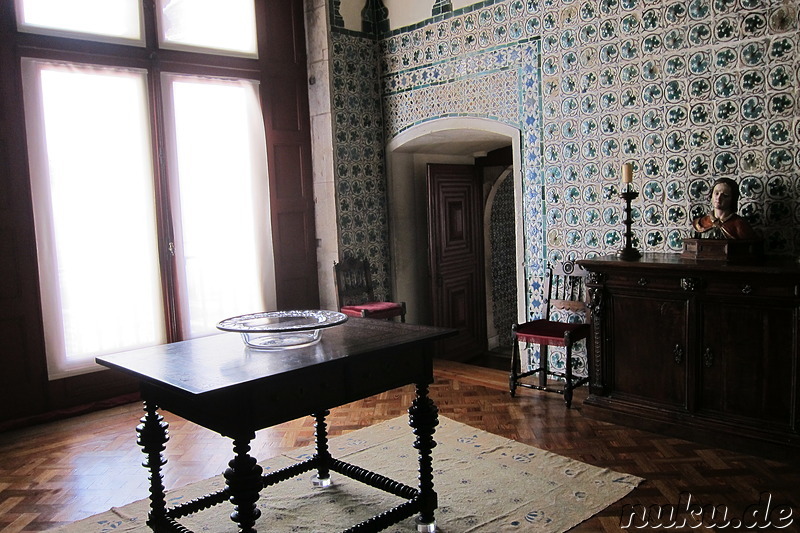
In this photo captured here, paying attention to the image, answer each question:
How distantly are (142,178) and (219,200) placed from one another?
77cm

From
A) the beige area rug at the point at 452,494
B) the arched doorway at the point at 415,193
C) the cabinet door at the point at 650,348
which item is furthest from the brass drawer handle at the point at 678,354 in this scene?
the arched doorway at the point at 415,193

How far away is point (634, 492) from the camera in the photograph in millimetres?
3846

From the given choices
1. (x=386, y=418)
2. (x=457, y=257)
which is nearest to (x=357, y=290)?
(x=457, y=257)

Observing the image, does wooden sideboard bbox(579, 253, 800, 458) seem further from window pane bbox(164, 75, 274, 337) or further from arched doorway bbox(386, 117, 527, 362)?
window pane bbox(164, 75, 274, 337)

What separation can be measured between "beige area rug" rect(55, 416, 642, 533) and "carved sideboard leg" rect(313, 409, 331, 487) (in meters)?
0.06

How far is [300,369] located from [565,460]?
7.07 feet

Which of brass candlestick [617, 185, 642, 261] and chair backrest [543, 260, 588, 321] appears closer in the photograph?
brass candlestick [617, 185, 642, 261]

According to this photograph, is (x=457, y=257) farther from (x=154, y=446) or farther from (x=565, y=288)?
(x=154, y=446)

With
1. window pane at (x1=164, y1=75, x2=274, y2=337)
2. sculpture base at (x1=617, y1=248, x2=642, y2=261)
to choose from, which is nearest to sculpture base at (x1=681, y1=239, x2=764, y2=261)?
sculpture base at (x1=617, y1=248, x2=642, y2=261)

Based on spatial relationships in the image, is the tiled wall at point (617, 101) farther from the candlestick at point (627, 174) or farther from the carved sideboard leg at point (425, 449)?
the carved sideboard leg at point (425, 449)

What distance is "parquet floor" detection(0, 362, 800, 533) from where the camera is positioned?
151 inches

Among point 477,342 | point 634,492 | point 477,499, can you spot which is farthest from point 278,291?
point 634,492

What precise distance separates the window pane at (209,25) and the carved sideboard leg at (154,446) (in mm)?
4166

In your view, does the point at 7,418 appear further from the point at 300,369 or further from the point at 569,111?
the point at 569,111
